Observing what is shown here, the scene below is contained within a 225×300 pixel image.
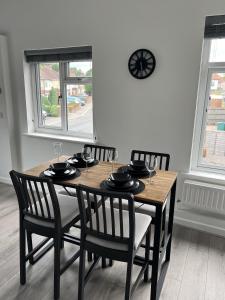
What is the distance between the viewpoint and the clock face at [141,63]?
8.60 feet

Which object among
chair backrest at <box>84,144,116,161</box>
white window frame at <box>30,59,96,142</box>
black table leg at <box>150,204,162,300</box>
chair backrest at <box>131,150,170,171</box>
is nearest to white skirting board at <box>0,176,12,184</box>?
white window frame at <box>30,59,96,142</box>

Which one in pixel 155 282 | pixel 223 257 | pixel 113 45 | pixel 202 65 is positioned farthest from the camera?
pixel 113 45

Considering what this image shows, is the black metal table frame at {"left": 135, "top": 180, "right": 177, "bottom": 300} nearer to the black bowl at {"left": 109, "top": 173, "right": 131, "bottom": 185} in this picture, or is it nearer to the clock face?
the black bowl at {"left": 109, "top": 173, "right": 131, "bottom": 185}

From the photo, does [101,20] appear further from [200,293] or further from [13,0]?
[200,293]

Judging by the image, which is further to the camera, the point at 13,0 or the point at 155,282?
the point at 13,0

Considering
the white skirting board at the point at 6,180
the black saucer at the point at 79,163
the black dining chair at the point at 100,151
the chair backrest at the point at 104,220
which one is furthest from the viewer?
the white skirting board at the point at 6,180

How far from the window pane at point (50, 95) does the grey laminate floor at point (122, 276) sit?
70.2 inches

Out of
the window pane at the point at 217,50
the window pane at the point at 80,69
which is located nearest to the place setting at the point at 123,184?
the window pane at the point at 217,50

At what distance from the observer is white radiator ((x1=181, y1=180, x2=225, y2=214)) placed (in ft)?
8.33

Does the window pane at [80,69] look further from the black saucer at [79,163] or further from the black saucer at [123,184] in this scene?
the black saucer at [123,184]

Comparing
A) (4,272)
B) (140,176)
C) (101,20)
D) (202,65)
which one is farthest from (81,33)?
(4,272)

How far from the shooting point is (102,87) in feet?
9.64

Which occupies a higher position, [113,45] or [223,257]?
[113,45]

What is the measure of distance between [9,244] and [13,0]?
10.4 ft
